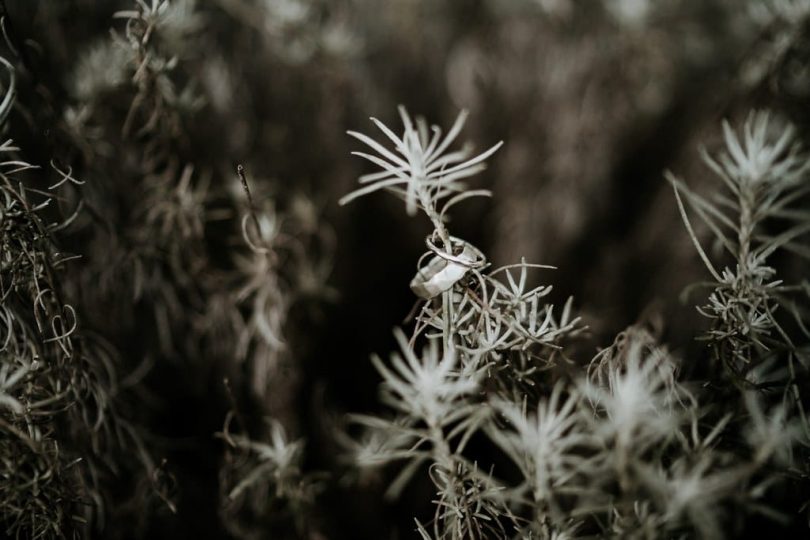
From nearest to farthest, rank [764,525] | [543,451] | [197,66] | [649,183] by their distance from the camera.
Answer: [543,451], [764,525], [197,66], [649,183]

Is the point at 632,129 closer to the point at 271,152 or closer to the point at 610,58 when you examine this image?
the point at 610,58

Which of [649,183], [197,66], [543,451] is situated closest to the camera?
[543,451]

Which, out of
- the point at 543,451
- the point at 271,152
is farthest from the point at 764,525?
the point at 271,152

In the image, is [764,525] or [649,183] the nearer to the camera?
[764,525]

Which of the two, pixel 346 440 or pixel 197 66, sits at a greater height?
pixel 197 66

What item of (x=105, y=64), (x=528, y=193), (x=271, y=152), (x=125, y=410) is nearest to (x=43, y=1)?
(x=105, y=64)

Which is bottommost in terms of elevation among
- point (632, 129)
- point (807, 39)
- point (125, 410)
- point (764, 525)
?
point (125, 410)
